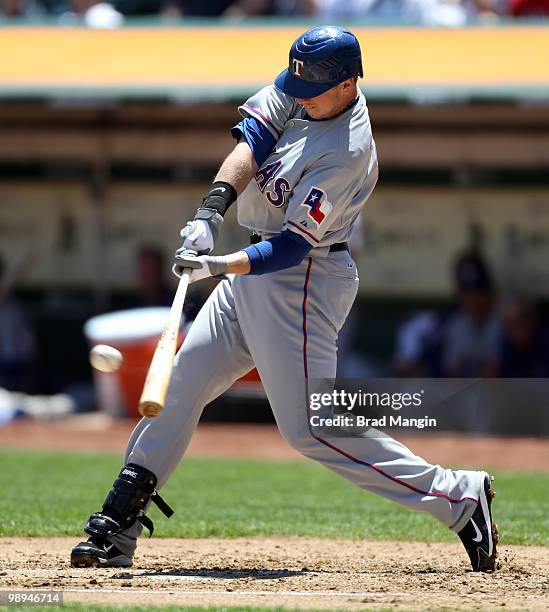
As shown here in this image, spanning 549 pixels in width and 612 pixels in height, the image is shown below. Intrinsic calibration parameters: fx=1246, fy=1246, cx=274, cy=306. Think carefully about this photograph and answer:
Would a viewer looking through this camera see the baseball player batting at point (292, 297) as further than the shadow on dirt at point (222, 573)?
No

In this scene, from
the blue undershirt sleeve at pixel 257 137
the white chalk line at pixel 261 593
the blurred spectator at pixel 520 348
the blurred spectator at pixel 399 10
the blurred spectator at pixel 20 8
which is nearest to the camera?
the white chalk line at pixel 261 593

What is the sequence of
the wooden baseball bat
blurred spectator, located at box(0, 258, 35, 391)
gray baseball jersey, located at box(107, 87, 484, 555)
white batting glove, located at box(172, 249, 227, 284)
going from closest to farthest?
the wooden baseball bat, white batting glove, located at box(172, 249, 227, 284), gray baseball jersey, located at box(107, 87, 484, 555), blurred spectator, located at box(0, 258, 35, 391)

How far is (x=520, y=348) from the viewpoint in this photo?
9062 mm

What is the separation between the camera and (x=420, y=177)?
9688 mm

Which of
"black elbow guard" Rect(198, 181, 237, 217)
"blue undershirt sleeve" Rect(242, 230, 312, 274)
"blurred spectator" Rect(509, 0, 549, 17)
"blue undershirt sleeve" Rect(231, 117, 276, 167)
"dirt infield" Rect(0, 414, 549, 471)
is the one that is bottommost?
"dirt infield" Rect(0, 414, 549, 471)

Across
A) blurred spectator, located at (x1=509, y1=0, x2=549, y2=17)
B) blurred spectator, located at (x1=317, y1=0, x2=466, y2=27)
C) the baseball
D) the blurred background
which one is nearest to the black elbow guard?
the baseball

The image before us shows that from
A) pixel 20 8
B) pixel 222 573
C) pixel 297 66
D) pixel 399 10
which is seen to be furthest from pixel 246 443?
pixel 20 8

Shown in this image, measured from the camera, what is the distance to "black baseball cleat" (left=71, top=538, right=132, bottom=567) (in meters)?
4.15

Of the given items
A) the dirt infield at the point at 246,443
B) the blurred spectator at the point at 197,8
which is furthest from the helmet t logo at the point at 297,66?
the blurred spectator at the point at 197,8

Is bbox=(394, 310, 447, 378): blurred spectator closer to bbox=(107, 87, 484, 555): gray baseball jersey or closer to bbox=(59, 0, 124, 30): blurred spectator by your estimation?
bbox=(59, 0, 124, 30): blurred spectator

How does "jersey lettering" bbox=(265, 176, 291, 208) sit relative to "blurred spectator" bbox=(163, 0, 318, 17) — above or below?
below

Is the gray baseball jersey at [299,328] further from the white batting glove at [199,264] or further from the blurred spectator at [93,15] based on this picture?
the blurred spectator at [93,15]

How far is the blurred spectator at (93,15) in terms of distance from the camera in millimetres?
11086

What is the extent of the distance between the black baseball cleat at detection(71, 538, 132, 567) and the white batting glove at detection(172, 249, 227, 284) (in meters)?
0.96
